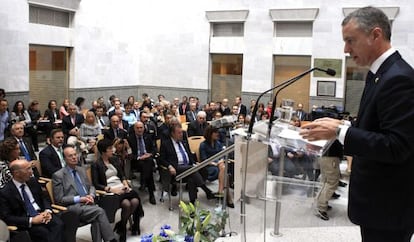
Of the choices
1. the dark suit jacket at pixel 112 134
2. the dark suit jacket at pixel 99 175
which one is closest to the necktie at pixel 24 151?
the dark suit jacket at pixel 112 134

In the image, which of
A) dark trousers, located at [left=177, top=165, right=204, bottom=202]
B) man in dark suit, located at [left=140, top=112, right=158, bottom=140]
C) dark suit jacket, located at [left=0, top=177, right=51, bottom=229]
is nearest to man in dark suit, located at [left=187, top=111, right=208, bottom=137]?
man in dark suit, located at [left=140, top=112, right=158, bottom=140]

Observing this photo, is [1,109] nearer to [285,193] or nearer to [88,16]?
[88,16]

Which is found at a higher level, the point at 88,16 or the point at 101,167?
the point at 88,16

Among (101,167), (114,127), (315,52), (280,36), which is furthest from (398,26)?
(101,167)

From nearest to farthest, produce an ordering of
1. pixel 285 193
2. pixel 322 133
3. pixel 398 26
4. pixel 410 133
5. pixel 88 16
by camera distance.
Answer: pixel 410 133 < pixel 322 133 < pixel 285 193 < pixel 398 26 < pixel 88 16

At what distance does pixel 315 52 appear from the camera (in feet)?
41.8

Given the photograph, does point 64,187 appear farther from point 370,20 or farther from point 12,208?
point 370,20

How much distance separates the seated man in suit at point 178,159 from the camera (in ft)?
20.2

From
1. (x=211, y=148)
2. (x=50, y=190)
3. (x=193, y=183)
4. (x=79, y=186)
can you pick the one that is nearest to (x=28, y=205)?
(x=50, y=190)

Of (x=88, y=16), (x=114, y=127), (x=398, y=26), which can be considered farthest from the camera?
(x=88, y=16)

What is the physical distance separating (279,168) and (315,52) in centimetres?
1104

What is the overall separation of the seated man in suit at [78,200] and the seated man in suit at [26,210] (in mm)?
320

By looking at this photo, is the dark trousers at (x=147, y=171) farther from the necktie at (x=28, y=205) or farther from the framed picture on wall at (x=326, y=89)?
the framed picture on wall at (x=326, y=89)

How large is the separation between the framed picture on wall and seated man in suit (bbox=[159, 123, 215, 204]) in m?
7.14
